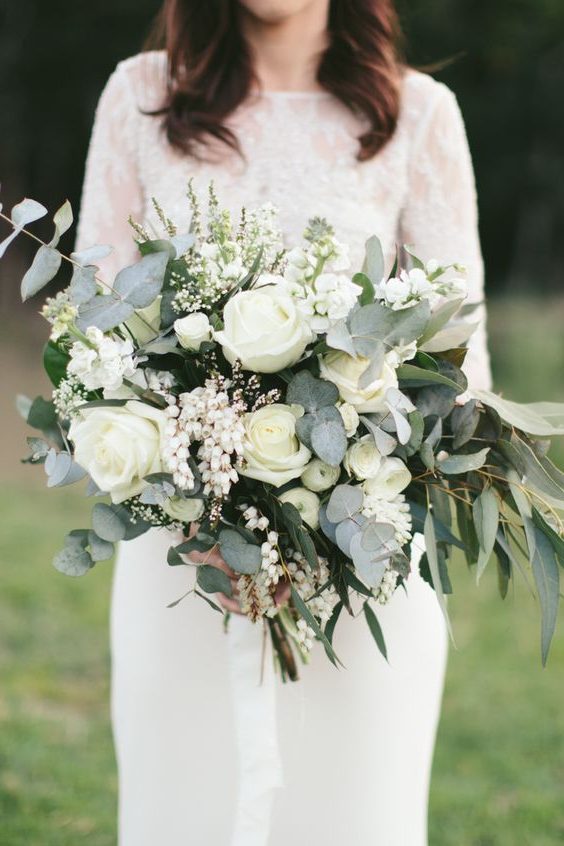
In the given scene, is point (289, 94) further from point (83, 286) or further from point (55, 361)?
point (83, 286)

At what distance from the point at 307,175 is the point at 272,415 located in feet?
3.45

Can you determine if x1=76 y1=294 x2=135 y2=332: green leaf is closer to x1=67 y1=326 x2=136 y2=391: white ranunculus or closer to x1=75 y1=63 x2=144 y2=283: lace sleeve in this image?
x1=67 y1=326 x2=136 y2=391: white ranunculus

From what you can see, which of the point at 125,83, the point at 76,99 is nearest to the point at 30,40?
the point at 76,99

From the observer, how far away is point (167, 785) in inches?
85.0

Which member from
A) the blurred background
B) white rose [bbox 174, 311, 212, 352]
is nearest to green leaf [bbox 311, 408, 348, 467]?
white rose [bbox 174, 311, 212, 352]

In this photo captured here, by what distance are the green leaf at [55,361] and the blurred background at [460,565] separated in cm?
160

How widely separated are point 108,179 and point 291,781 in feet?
4.53

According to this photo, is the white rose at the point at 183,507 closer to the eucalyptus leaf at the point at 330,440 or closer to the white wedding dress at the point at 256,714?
the eucalyptus leaf at the point at 330,440

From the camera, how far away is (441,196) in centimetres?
248

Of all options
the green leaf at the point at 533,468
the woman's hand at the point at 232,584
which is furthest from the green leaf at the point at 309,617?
the green leaf at the point at 533,468

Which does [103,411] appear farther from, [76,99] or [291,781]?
[76,99]

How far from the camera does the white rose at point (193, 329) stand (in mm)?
1571

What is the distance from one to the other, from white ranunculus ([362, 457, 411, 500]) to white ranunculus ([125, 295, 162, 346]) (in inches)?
15.8

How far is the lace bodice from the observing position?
8.03 ft
